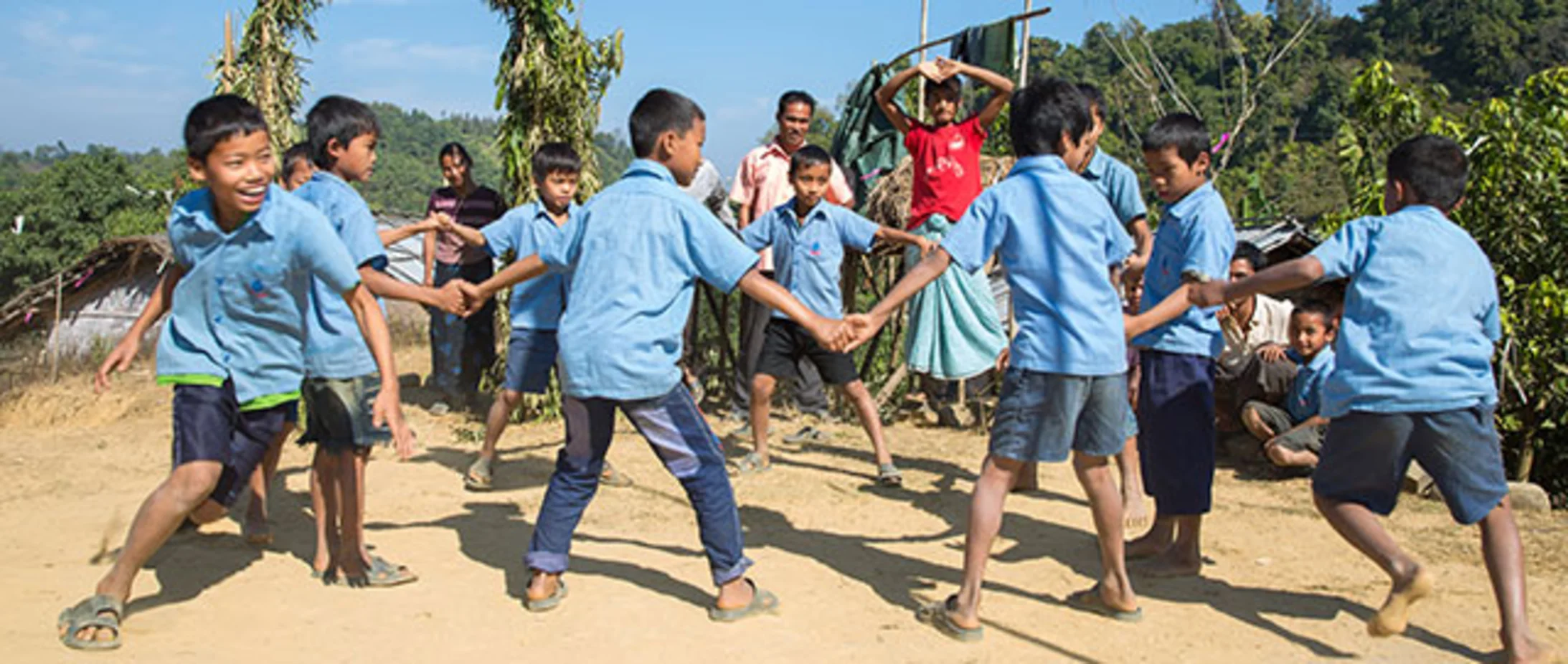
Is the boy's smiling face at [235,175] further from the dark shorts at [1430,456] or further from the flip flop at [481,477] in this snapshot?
the dark shorts at [1430,456]

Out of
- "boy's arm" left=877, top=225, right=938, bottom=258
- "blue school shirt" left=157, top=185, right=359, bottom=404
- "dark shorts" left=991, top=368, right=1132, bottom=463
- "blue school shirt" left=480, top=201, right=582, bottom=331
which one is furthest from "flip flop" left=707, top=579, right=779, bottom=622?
"boy's arm" left=877, top=225, right=938, bottom=258

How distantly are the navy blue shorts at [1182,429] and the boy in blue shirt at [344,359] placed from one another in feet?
8.85

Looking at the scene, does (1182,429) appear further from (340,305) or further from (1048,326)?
(340,305)

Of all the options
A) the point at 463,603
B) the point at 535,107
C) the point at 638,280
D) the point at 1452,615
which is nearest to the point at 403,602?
the point at 463,603

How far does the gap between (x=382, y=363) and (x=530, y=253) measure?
1.89 metres

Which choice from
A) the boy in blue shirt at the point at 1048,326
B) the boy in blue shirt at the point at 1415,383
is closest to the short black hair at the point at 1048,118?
the boy in blue shirt at the point at 1048,326

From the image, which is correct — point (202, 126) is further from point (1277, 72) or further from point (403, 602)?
point (1277, 72)

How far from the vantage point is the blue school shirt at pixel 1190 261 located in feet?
13.5

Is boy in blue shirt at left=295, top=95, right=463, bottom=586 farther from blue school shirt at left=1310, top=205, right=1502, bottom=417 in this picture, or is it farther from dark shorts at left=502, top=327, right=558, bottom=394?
blue school shirt at left=1310, top=205, right=1502, bottom=417

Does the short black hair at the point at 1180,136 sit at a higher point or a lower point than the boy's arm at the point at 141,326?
higher

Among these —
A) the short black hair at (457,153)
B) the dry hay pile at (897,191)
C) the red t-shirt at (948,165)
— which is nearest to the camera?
the red t-shirt at (948,165)

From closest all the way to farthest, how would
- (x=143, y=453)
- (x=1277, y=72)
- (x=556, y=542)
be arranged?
(x=556, y=542), (x=143, y=453), (x=1277, y=72)

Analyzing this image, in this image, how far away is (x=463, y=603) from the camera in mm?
4059

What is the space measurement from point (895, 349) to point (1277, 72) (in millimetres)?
43021
